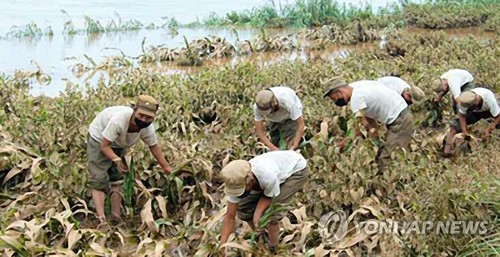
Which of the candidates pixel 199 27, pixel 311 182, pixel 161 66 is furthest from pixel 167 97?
pixel 199 27

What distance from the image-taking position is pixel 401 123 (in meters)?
6.82

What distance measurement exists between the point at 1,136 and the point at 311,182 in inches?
140

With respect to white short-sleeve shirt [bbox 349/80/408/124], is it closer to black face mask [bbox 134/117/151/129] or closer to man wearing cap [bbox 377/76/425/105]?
man wearing cap [bbox 377/76/425/105]

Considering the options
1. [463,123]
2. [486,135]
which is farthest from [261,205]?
[486,135]

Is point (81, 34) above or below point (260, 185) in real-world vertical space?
below

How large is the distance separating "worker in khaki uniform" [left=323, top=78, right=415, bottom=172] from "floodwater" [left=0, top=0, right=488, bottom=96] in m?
6.18

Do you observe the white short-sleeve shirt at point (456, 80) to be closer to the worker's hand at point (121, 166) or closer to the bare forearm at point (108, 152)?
the worker's hand at point (121, 166)

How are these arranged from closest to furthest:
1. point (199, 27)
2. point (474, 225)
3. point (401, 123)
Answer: point (474, 225) < point (401, 123) < point (199, 27)

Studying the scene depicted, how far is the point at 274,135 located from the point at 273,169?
2.23 m

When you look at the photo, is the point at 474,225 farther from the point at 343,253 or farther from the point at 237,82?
the point at 237,82

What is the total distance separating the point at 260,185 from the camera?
480cm

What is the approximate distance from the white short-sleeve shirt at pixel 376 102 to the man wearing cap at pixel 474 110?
0.95 metres

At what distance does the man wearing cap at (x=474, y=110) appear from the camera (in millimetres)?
7340

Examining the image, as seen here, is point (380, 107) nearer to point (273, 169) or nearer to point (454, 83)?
point (454, 83)
